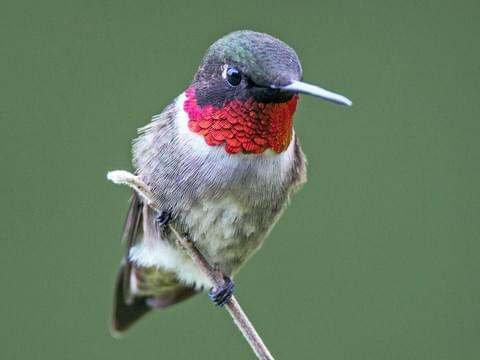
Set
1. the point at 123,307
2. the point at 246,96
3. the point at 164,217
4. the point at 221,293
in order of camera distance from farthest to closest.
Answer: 1. the point at 123,307
2. the point at 221,293
3. the point at 164,217
4. the point at 246,96

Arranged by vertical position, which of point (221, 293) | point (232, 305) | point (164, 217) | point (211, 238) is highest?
point (164, 217)

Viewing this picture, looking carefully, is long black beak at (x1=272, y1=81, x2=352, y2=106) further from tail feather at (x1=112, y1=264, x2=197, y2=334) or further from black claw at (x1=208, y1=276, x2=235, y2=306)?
tail feather at (x1=112, y1=264, x2=197, y2=334)

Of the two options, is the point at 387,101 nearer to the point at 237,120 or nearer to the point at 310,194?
the point at 310,194

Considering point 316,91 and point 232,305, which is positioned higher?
point 316,91

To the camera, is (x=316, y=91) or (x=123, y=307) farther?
(x=123, y=307)

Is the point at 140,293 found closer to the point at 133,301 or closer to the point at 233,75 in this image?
the point at 133,301

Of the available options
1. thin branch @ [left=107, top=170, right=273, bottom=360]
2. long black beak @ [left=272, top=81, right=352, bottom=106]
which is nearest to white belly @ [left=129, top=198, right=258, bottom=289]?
thin branch @ [left=107, top=170, right=273, bottom=360]

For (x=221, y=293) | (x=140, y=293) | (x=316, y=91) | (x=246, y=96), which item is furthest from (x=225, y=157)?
(x=140, y=293)

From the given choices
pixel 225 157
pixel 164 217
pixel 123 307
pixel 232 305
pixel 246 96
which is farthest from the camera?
pixel 123 307
